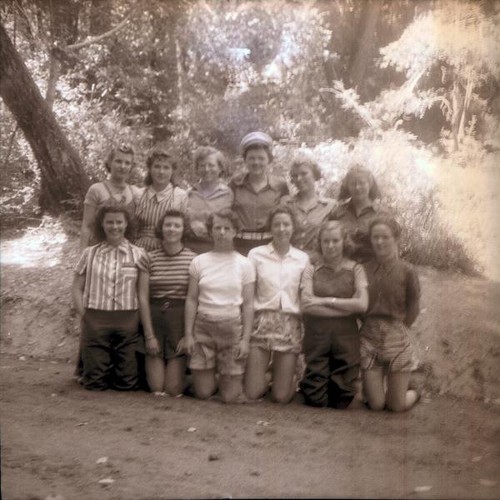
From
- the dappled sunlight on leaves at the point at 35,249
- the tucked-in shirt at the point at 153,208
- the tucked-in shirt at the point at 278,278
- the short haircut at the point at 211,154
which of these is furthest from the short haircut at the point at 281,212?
the dappled sunlight on leaves at the point at 35,249

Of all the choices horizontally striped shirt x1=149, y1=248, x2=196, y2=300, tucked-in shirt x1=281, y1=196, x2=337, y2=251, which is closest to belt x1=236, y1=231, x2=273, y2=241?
tucked-in shirt x1=281, y1=196, x2=337, y2=251

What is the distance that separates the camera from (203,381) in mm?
3121

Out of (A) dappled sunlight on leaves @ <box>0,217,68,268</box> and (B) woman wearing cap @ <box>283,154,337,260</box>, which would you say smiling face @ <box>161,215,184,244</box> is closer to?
(B) woman wearing cap @ <box>283,154,337,260</box>

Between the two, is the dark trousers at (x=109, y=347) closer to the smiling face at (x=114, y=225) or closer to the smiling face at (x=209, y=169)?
the smiling face at (x=114, y=225)

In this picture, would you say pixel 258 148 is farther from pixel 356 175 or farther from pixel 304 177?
pixel 356 175

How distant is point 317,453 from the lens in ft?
8.12

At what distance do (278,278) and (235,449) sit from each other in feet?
2.80

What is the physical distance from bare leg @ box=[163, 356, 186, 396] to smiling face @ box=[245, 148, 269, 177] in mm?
968

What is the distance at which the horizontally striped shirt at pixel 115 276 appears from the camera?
317 cm

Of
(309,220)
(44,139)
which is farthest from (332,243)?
(44,139)

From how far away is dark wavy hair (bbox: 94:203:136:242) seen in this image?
10.4ft

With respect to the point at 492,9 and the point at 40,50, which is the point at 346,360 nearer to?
the point at 492,9

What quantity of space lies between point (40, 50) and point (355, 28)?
5.35 feet

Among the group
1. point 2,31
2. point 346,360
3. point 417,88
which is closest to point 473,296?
point 346,360
